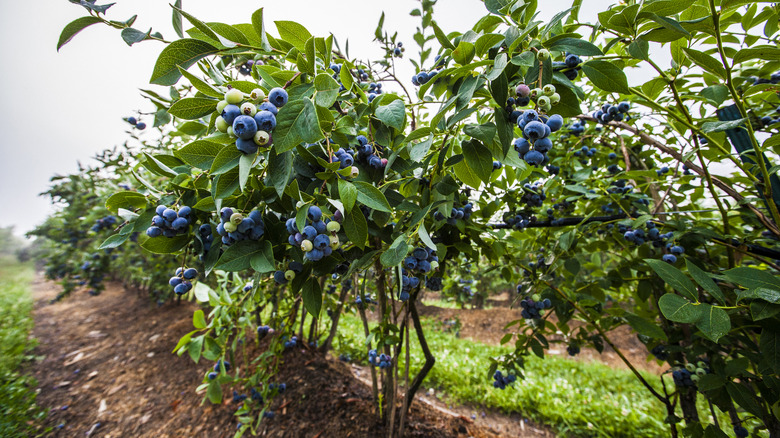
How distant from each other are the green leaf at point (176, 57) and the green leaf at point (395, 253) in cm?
54

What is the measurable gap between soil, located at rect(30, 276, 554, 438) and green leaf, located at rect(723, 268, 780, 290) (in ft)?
5.69

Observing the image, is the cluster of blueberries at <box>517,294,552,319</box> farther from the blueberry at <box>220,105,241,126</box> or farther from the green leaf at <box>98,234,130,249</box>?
the green leaf at <box>98,234,130,249</box>

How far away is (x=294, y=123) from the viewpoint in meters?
0.50

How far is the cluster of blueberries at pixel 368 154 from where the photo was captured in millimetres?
783

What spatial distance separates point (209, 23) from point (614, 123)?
5.28 feet

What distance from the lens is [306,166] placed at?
2.16 feet

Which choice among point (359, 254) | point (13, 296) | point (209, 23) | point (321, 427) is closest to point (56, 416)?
point (321, 427)

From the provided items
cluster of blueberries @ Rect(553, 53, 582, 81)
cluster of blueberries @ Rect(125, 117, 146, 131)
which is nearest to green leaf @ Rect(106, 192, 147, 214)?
cluster of blueberries @ Rect(553, 53, 582, 81)

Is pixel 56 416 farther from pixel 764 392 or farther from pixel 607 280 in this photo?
pixel 764 392

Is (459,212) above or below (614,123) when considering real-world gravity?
below

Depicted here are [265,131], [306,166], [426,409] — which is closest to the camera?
[265,131]

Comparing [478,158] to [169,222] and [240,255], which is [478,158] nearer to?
[240,255]

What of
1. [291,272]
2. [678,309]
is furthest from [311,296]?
[678,309]

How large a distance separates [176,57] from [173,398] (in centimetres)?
345
